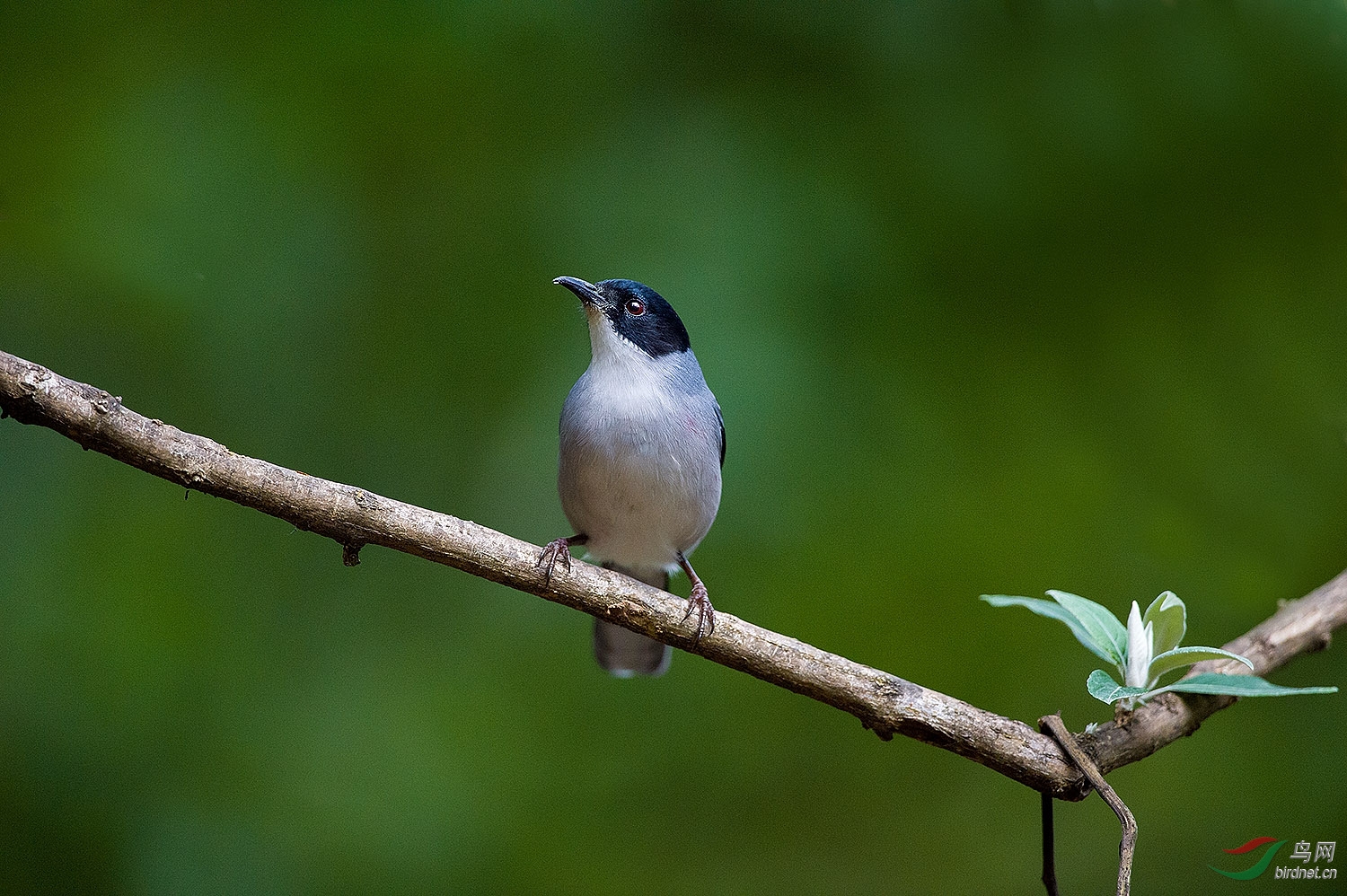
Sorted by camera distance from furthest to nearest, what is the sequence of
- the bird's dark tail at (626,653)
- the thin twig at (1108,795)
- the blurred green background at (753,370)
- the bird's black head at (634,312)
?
1. the blurred green background at (753,370)
2. the bird's dark tail at (626,653)
3. the bird's black head at (634,312)
4. the thin twig at (1108,795)

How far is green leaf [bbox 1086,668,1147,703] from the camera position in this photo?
170cm

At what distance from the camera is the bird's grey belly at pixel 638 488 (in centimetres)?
250

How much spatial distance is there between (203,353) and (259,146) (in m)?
0.79

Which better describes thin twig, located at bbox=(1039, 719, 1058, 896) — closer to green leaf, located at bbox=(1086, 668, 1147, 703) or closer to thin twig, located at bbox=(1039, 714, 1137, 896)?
thin twig, located at bbox=(1039, 714, 1137, 896)

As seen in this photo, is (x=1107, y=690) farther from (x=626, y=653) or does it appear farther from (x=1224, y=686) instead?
(x=626, y=653)

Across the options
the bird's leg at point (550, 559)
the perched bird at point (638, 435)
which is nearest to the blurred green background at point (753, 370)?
the perched bird at point (638, 435)

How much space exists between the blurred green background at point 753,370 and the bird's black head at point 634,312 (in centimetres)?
76

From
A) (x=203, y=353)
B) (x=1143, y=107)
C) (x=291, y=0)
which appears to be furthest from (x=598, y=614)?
(x=1143, y=107)

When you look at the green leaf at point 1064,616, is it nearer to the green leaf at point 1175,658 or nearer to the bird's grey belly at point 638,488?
the green leaf at point 1175,658

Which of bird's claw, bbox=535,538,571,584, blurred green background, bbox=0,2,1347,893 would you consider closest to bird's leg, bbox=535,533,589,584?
bird's claw, bbox=535,538,571,584

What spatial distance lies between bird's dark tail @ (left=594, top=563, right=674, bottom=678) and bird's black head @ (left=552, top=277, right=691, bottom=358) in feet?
2.52

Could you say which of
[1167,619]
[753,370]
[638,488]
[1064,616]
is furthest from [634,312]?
[1167,619]

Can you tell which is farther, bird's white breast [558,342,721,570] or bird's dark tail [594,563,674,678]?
bird's dark tail [594,563,674,678]

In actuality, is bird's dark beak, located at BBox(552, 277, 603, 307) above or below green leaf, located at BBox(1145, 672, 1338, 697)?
above
